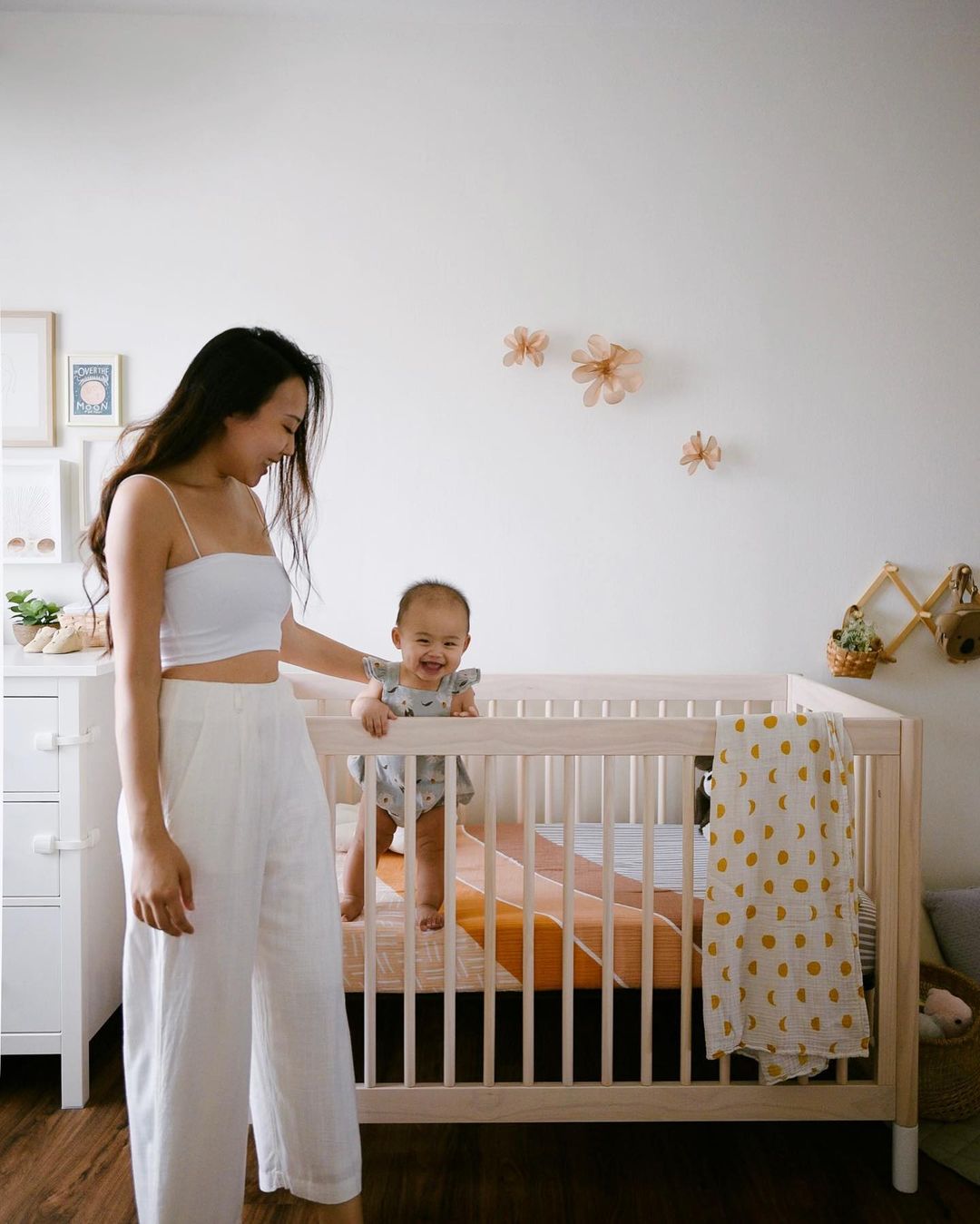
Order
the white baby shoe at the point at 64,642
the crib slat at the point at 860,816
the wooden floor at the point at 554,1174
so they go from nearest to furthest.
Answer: the wooden floor at the point at 554,1174 → the crib slat at the point at 860,816 → the white baby shoe at the point at 64,642

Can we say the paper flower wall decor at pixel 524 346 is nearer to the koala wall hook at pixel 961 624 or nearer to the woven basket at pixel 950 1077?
the koala wall hook at pixel 961 624

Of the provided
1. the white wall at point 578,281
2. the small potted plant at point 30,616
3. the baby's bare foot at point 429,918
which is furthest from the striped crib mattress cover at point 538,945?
the small potted plant at point 30,616

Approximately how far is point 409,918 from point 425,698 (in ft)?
1.29

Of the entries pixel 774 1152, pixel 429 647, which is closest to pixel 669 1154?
pixel 774 1152

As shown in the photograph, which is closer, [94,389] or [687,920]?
[687,920]

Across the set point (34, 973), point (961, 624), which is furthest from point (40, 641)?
point (961, 624)

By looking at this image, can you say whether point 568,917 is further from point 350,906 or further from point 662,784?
point 662,784

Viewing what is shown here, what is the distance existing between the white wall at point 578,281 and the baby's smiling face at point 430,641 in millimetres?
702

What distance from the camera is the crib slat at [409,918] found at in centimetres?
148

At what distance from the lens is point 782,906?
4.88 feet

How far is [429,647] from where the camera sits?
167 cm

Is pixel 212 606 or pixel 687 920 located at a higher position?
pixel 212 606

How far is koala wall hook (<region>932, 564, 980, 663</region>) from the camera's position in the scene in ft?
7.58

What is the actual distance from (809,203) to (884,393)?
1.78 ft
